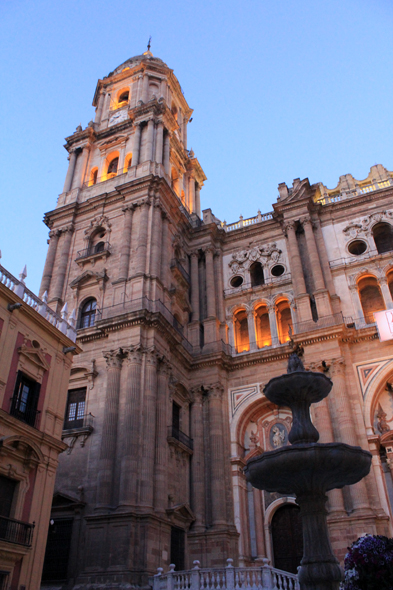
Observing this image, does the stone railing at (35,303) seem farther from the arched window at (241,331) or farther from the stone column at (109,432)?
the arched window at (241,331)

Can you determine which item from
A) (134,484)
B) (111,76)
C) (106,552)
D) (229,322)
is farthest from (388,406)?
(111,76)

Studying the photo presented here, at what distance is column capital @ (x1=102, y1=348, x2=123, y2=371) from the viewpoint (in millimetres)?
22859

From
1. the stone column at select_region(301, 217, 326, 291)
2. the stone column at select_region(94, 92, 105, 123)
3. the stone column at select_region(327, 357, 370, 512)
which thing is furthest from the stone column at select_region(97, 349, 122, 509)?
the stone column at select_region(94, 92, 105, 123)

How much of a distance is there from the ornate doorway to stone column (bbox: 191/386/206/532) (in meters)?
3.44

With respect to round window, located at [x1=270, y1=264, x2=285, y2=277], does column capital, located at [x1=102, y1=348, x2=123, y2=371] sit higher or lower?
lower

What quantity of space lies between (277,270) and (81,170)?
14575 millimetres

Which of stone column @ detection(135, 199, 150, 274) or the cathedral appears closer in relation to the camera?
the cathedral

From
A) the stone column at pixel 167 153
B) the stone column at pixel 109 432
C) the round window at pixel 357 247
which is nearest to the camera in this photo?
the stone column at pixel 109 432

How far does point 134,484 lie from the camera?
19.6 metres

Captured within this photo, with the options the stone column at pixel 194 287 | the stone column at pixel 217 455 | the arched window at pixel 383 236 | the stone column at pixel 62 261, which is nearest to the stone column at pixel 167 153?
the stone column at pixel 194 287

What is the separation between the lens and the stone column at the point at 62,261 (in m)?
28.3

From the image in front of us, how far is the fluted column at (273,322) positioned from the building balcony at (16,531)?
639 inches

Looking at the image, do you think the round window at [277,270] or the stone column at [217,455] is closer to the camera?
the stone column at [217,455]

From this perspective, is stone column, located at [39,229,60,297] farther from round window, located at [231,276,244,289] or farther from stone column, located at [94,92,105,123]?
stone column, located at [94,92,105,123]
